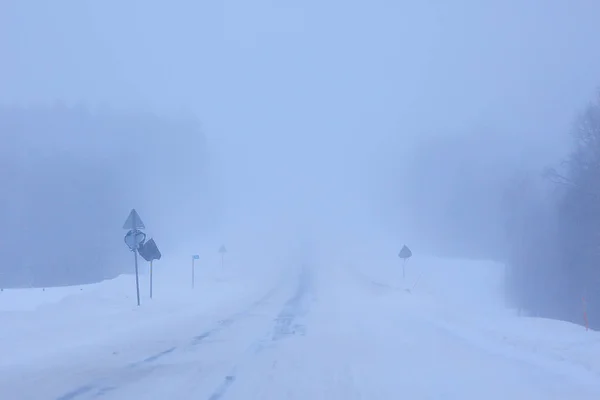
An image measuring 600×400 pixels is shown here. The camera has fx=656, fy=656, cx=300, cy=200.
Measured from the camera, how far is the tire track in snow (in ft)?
31.5

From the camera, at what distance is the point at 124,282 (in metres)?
36.3

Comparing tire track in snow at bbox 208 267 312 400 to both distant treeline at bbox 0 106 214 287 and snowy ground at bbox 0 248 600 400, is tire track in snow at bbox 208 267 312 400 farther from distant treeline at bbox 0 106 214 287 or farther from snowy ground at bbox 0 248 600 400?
distant treeline at bbox 0 106 214 287

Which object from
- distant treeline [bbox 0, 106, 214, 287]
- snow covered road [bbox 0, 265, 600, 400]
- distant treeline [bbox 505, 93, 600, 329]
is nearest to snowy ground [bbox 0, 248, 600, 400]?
snow covered road [bbox 0, 265, 600, 400]

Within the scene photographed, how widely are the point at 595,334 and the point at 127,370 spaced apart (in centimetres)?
1155

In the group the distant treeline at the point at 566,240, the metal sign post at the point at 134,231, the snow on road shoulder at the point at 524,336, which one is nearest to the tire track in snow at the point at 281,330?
the snow on road shoulder at the point at 524,336

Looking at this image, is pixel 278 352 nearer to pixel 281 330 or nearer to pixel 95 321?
pixel 281 330

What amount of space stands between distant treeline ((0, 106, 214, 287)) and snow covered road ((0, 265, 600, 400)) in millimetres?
50148

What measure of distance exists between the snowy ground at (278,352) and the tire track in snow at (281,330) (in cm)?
4

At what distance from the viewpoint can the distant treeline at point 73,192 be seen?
65188 millimetres

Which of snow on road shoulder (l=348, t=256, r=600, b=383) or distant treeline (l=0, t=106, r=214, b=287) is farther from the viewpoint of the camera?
distant treeline (l=0, t=106, r=214, b=287)

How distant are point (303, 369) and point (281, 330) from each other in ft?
20.3

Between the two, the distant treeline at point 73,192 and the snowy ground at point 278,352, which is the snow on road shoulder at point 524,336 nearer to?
the snowy ground at point 278,352

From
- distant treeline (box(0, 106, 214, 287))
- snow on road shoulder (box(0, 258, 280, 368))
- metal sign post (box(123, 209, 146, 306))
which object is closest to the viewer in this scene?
snow on road shoulder (box(0, 258, 280, 368))

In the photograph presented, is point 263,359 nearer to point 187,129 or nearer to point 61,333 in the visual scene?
point 61,333
